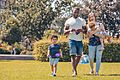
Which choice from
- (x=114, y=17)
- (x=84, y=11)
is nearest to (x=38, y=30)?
(x=84, y=11)

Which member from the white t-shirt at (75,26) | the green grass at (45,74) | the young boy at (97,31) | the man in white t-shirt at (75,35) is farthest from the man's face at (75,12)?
the green grass at (45,74)

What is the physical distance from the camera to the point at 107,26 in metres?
51.3

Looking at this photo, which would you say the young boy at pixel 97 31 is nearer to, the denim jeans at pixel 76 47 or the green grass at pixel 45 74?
the denim jeans at pixel 76 47

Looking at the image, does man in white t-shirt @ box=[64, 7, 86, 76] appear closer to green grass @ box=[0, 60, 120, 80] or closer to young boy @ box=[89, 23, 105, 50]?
young boy @ box=[89, 23, 105, 50]

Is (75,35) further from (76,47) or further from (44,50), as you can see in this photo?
(44,50)

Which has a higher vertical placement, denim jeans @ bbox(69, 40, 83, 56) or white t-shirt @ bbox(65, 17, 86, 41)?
white t-shirt @ bbox(65, 17, 86, 41)

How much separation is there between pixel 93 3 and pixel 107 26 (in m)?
4.22

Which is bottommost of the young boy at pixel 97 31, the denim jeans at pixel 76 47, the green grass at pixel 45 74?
the green grass at pixel 45 74

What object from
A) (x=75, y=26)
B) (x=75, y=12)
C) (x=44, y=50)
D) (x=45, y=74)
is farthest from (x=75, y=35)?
(x=44, y=50)

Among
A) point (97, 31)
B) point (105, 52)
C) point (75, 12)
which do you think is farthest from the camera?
point (105, 52)

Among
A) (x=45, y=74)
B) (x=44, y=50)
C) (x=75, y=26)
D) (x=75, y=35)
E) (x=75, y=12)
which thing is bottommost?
(x=45, y=74)

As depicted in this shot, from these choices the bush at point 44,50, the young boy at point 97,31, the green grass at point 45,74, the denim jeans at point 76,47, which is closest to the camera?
the green grass at point 45,74

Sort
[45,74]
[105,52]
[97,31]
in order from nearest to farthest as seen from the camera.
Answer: [97,31]
[45,74]
[105,52]

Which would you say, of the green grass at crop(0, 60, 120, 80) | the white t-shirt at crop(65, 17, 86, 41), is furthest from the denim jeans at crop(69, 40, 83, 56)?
the green grass at crop(0, 60, 120, 80)
